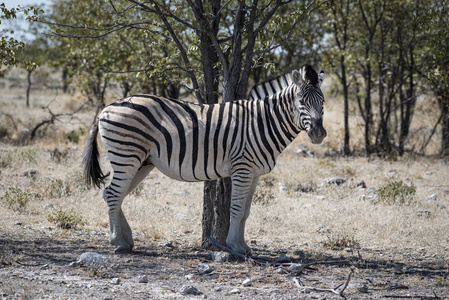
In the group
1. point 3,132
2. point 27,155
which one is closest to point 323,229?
point 27,155

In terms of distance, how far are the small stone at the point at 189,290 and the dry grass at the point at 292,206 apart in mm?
2795

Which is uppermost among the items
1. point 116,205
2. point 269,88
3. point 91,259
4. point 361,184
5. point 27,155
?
Result: point 269,88

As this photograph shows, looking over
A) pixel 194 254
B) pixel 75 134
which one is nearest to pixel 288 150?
pixel 75 134

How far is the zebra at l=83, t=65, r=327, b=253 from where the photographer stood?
6715 mm

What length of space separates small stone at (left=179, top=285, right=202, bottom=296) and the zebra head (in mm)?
2370

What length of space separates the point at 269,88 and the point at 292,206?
12.6ft

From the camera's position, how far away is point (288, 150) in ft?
59.6

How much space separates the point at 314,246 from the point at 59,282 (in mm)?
4046

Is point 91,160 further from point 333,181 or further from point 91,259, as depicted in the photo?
point 333,181

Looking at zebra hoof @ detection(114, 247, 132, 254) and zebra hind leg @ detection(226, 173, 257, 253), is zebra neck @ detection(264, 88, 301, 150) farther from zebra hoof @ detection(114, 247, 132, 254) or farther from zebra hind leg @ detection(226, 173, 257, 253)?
zebra hoof @ detection(114, 247, 132, 254)

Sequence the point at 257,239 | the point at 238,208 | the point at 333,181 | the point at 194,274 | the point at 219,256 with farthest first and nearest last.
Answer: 1. the point at 333,181
2. the point at 257,239
3. the point at 238,208
4. the point at 219,256
5. the point at 194,274

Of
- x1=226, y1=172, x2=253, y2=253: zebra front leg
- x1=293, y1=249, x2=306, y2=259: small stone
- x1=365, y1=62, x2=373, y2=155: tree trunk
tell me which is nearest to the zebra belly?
x1=226, y1=172, x2=253, y2=253: zebra front leg

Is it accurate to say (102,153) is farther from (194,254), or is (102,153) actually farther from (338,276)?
(338,276)

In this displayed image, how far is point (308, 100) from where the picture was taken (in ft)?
21.3
